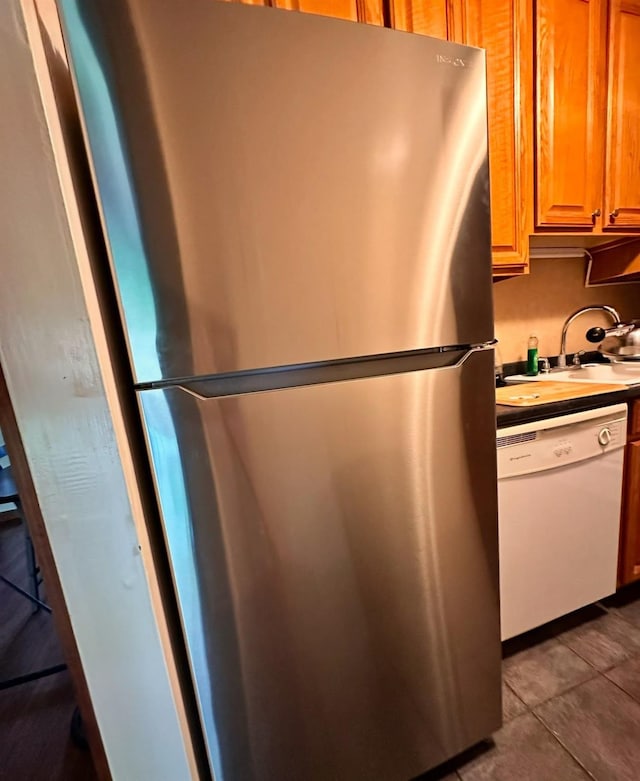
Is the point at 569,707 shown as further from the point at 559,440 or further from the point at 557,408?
the point at 557,408

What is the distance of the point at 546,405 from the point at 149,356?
3.66 feet

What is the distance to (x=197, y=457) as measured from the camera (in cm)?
66

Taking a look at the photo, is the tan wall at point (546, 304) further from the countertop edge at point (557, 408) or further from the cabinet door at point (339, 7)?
the cabinet door at point (339, 7)

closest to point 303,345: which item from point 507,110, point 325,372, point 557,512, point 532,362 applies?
point 325,372

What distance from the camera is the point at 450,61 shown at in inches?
29.1

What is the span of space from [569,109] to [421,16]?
0.69m

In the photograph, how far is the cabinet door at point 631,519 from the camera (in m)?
1.36

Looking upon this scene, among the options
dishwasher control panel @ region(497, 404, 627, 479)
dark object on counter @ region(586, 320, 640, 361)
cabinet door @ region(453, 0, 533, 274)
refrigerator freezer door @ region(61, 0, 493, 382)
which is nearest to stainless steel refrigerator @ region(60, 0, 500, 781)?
refrigerator freezer door @ region(61, 0, 493, 382)

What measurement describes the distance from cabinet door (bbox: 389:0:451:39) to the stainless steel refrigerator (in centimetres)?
51

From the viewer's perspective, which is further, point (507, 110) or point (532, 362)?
point (532, 362)

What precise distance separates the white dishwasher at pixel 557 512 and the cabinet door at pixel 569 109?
2.60 ft

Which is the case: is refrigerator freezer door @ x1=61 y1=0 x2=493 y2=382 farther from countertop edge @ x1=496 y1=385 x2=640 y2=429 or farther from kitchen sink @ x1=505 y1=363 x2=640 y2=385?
kitchen sink @ x1=505 y1=363 x2=640 y2=385

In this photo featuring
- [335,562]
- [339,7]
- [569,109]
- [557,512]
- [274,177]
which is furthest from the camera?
[569,109]

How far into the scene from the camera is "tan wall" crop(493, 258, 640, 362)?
1.78m
